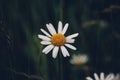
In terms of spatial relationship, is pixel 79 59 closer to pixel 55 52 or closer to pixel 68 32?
pixel 68 32

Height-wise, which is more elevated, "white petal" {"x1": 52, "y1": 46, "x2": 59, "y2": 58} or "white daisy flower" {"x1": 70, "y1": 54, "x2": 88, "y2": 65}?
"white daisy flower" {"x1": 70, "y1": 54, "x2": 88, "y2": 65}

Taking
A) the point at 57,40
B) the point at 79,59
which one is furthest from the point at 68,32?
the point at 57,40

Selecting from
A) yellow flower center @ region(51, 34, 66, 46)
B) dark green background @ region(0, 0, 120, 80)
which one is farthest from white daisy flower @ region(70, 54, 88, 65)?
yellow flower center @ region(51, 34, 66, 46)

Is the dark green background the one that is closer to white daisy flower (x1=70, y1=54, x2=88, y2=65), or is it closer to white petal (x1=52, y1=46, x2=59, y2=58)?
white daisy flower (x1=70, y1=54, x2=88, y2=65)

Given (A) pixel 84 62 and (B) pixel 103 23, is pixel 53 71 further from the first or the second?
(B) pixel 103 23

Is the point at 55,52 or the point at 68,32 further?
the point at 68,32

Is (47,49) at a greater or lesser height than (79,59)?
lesser

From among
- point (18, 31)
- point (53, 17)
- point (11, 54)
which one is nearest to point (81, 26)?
point (53, 17)

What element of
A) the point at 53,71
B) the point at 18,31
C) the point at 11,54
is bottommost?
the point at 11,54
